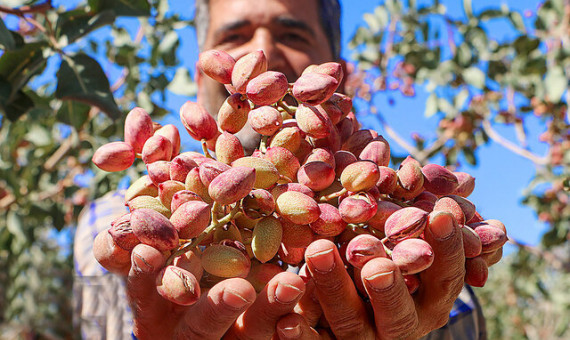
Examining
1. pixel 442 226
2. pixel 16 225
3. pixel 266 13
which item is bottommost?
pixel 16 225

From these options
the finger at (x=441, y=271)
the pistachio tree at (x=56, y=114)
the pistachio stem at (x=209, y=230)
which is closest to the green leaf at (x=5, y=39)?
the pistachio tree at (x=56, y=114)

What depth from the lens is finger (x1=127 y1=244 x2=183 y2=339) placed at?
625 mm

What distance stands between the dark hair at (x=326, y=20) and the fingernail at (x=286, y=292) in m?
1.14

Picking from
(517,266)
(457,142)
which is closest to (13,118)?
(457,142)

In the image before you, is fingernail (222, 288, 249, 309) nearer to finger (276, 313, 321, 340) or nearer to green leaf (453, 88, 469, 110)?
finger (276, 313, 321, 340)

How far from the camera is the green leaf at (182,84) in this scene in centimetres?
228

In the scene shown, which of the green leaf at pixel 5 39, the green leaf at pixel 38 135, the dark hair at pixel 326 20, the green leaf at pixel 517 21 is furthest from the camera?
the green leaf at pixel 517 21

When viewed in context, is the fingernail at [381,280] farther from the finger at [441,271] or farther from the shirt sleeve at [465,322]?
the shirt sleeve at [465,322]

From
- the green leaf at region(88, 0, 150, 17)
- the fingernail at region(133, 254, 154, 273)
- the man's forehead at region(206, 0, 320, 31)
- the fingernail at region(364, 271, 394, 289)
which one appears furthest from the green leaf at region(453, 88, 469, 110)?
the fingernail at region(133, 254, 154, 273)

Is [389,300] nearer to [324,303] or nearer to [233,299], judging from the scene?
[324,303]

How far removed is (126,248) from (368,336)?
366mm

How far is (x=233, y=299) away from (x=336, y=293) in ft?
0.49

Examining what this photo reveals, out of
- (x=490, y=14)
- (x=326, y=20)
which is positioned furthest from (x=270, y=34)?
(x=490, y=14)

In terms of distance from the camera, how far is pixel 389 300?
67cm
